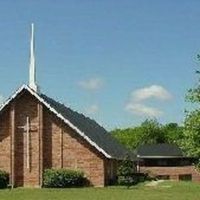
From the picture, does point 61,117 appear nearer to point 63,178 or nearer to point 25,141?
point 25,141

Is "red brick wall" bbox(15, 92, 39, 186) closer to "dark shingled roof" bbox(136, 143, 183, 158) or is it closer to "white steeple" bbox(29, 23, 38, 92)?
"white steeple" bbox(29, 23, 38, 92)

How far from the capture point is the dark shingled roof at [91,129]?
52625 mm

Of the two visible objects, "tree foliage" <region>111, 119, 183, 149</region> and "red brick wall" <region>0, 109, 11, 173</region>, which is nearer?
"red brick wall" <region>0, 109, 11, 173</region>

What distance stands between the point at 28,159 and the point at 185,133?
83.3 ft

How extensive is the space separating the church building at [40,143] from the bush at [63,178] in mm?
891

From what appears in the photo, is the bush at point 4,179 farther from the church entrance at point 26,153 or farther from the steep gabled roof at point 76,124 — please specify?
the steep gabled roof at point 76,124

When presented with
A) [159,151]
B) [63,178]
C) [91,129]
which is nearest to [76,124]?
[63,178]

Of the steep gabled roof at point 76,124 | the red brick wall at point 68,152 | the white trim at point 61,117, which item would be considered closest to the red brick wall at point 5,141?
the steep gabled roof at point 76,124

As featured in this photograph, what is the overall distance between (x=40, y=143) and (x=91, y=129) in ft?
25.7

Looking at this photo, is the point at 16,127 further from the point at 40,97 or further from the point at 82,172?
the point at 82,172

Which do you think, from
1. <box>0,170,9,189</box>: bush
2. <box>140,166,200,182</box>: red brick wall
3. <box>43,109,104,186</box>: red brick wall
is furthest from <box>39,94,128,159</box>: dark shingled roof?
<box>140,166,200,182</box>: red brick wall

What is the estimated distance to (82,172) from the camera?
167ft

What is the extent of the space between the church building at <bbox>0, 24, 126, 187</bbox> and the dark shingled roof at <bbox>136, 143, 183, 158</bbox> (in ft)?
128

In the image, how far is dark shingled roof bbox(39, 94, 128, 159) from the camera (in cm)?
5262
